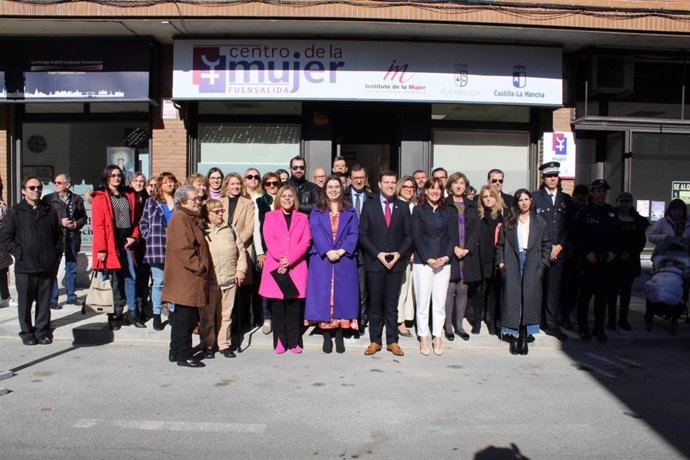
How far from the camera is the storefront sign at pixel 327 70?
417 inches

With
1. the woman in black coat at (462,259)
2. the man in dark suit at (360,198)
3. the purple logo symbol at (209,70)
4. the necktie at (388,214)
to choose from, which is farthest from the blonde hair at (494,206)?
the purple logo symbol at (209,70)

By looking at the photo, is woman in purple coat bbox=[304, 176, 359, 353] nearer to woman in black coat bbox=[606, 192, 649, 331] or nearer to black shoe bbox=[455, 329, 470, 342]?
black shoe bbox=[455, 329, 470, 342]

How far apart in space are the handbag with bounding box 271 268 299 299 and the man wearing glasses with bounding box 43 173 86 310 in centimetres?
366

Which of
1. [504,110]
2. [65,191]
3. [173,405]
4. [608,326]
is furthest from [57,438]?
[504,110]

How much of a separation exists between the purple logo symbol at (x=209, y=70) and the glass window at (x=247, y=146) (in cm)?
106

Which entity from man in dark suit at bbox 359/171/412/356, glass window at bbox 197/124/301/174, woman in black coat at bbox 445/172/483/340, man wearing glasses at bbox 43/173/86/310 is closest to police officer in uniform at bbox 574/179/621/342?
woman in black coat at bbox 445/172/483/340

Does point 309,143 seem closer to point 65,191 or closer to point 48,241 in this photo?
point 65,191

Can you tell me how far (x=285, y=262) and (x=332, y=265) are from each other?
0.55 meters

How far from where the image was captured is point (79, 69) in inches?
424

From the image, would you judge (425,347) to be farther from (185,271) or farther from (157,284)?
(157,284)

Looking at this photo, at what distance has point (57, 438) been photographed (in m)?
4.49

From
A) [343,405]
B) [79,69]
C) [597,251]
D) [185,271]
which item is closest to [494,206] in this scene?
[597,251]

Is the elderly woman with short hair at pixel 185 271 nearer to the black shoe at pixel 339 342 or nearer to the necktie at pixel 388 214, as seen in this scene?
the black shoe at pixel 339 342

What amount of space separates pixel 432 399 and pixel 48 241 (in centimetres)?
483
